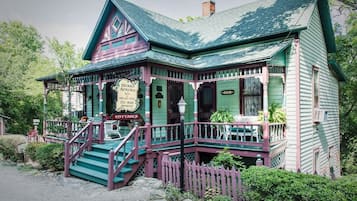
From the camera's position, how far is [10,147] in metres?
11.9

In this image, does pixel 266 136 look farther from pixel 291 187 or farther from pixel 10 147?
pixel 10 147

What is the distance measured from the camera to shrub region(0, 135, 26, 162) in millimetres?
11719

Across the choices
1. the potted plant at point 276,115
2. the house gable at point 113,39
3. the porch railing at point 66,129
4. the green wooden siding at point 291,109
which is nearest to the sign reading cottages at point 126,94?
the porch railing at point 66,129

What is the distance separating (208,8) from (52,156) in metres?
12.9

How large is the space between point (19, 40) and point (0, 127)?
2421 cm

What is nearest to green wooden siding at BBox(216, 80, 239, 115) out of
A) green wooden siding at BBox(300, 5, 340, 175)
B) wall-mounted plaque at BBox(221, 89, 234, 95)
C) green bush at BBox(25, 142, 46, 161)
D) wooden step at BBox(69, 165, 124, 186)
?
wall-mounted plaque at BBox(221, 89, 234, 95)

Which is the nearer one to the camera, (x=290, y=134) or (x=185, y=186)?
(x=185, y=186)

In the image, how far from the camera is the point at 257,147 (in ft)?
28.7

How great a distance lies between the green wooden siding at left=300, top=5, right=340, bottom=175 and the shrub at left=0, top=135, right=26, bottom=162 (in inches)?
494

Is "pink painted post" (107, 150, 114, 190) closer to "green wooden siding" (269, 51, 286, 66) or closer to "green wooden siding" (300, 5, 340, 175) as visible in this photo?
"green wooden siding" (269, 51, 286, 66)

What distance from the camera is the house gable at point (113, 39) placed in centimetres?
1236

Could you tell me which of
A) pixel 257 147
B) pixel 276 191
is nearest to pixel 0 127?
pixel 257 147

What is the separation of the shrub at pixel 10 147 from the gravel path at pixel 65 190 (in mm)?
2899

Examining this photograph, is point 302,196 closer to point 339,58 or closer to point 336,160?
point 336,160
